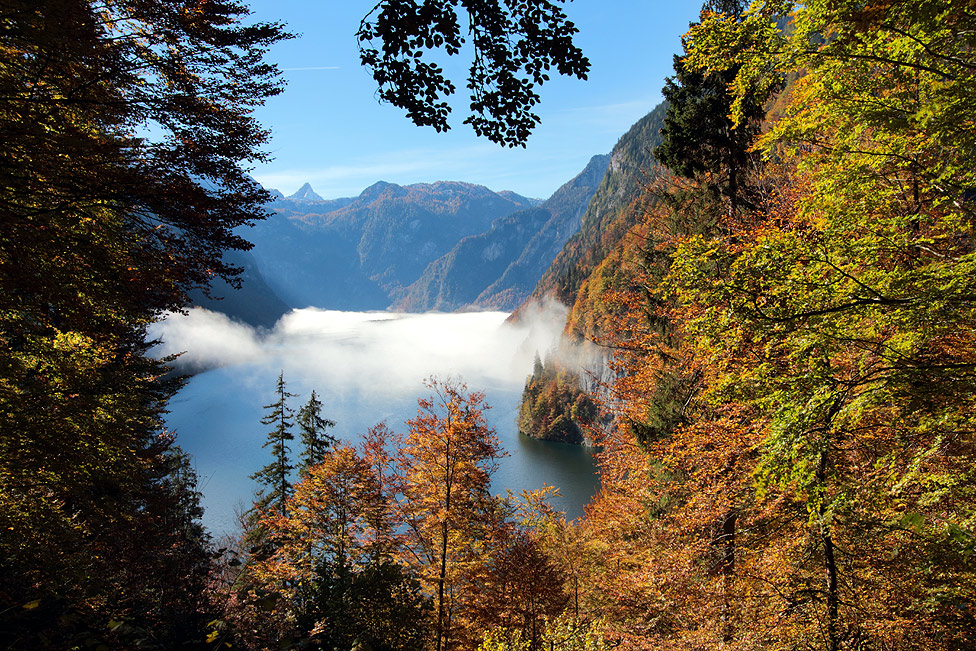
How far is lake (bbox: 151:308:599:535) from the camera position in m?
53.1

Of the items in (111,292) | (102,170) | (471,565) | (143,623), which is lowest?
(471,565)

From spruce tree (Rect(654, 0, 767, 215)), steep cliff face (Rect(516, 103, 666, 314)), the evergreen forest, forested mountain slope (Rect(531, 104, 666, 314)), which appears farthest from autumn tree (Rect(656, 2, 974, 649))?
forested mountain slope (Rect(531, 104, 666, 314))

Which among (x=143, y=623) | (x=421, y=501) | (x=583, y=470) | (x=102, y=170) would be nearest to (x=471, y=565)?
(x=421, y=501)

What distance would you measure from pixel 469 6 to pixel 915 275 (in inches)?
172

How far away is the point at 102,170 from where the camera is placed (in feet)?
16.4

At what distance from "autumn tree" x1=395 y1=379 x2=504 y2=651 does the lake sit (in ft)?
53.5

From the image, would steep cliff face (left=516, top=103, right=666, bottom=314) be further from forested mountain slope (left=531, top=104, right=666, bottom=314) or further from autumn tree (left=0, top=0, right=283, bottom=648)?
autumn tree (left=0, top=0, right=283, bottom=648)

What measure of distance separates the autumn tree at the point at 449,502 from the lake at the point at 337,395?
642 inches

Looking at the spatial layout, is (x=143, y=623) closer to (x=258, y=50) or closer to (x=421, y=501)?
(x=421, y=501)

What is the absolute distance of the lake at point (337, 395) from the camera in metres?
53.1

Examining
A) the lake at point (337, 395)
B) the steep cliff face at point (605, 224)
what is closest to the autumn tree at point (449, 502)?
the lake at point (337, 395)

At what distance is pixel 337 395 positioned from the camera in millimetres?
106688

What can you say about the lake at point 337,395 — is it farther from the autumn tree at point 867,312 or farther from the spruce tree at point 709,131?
the autumn tree at point 867,312

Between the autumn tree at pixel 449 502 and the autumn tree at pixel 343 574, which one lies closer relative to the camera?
the autumn tree at pixel 343 574
